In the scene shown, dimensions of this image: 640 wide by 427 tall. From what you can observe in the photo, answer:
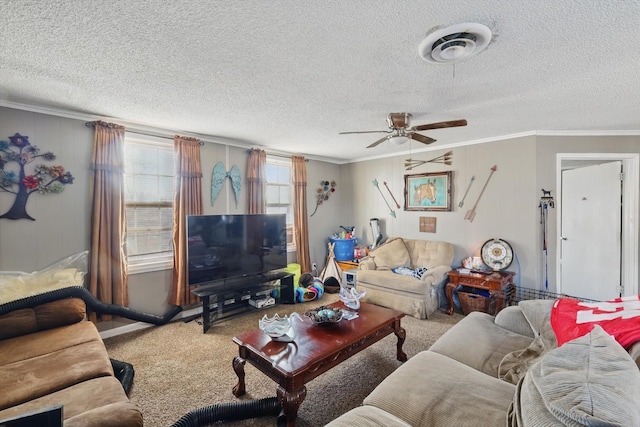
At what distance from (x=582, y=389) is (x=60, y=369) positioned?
97.3 inches

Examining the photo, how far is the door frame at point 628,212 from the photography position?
3.39 meters

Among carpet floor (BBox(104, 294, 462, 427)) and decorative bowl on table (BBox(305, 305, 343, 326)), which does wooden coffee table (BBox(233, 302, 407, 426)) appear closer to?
decorative bowl on table (BBox(305, 305, 343, 326))

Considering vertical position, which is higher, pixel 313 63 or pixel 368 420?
pixel 313 63

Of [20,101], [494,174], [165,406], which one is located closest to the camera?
[165,406]

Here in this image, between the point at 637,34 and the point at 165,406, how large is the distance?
3673 millimetres

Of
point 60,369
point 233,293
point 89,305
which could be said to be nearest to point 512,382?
point 60,369

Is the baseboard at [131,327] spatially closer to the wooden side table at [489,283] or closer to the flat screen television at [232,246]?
the flat screen television at [232,246]

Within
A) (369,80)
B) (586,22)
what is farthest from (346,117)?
(586,22)

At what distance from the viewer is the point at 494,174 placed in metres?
3.82

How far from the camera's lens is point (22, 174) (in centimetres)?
253

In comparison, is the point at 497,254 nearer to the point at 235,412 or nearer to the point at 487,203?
the point at 487,203

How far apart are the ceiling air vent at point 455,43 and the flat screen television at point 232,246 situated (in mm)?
2730

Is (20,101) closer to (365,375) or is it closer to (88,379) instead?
(88,379)

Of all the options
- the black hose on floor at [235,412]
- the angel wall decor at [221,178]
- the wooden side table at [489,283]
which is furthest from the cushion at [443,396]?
the angel wall decor at [221,178]
